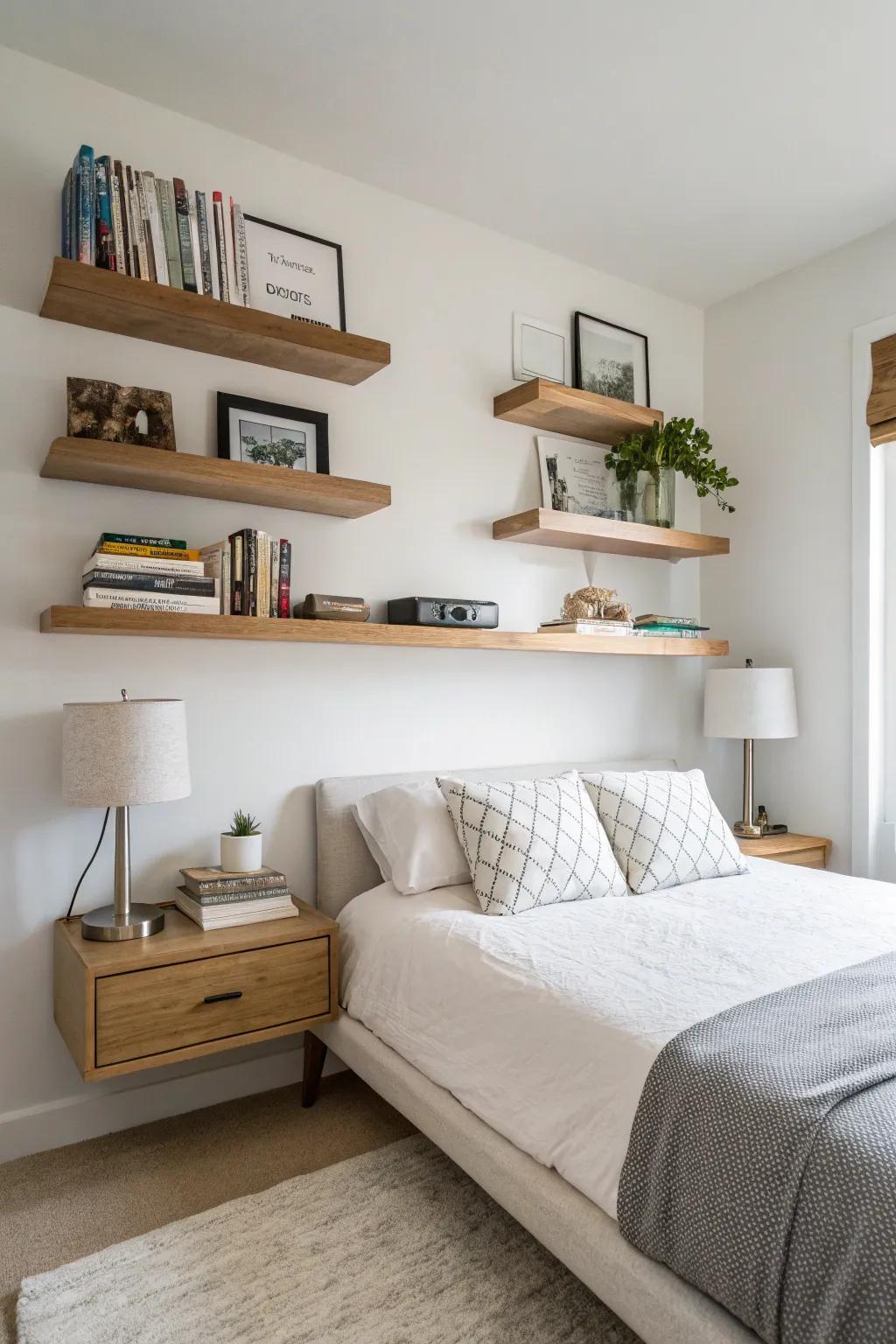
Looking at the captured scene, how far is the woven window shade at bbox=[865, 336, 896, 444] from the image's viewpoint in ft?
9.85

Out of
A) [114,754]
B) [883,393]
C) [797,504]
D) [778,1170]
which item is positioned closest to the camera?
[778,1170]

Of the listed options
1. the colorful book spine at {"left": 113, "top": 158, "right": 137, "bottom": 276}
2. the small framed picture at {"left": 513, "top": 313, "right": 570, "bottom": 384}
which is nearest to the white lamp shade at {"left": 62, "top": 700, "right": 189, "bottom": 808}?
the colorful book spine at {"left": 113, "top": 158, "right": 137, "bottom": 276}

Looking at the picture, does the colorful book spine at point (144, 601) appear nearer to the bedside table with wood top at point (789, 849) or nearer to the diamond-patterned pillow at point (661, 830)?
the diamond-patterned pillow at point (661, 830)

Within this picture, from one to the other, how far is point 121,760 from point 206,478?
74 centimetres

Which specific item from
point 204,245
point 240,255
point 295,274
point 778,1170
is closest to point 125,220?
point 204,245

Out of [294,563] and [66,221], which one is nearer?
[66,221]

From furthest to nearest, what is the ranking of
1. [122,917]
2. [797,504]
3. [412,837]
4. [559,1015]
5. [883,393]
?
[797,504]
[883,393]
[412,837]
[122,917]
[559,1015]

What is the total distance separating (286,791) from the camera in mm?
2578

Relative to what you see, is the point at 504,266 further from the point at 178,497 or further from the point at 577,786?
the point at 577,786

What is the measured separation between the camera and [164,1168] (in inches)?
82.7

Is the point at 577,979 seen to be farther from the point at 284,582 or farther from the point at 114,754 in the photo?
the point at 284,582

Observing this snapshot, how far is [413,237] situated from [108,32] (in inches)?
41.2

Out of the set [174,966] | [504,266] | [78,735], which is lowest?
[174,966]

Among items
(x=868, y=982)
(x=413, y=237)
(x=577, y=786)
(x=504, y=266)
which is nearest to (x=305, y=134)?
(x=413, y=237)
